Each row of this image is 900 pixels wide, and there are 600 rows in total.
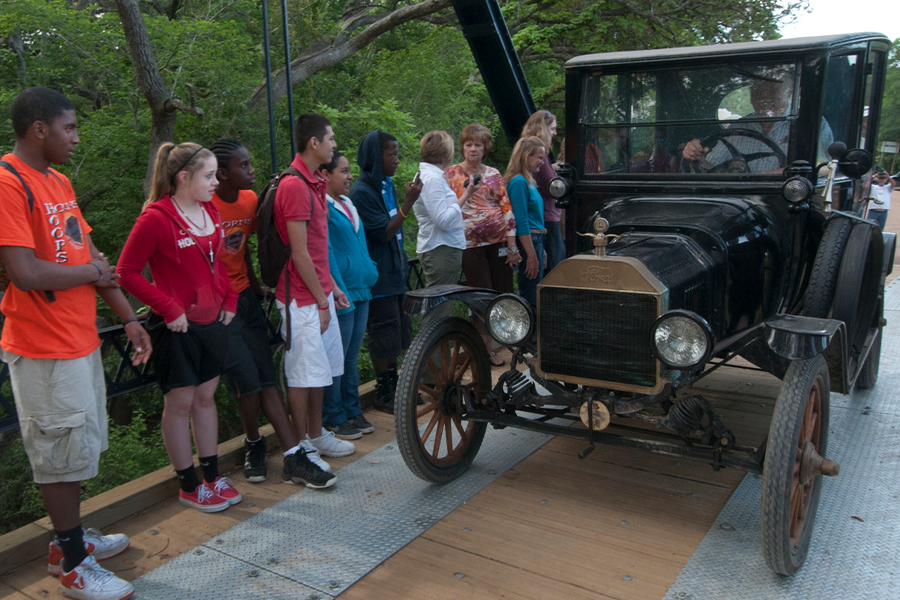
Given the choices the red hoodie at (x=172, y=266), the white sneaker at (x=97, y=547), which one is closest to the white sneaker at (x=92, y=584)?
the white sneaker at (x=97, y=547)

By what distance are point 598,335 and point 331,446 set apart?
5.60ft

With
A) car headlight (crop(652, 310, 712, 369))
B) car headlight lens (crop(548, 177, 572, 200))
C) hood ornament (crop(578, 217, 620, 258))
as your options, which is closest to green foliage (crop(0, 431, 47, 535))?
car headlight lens (crop(548, 177, 572, 200))

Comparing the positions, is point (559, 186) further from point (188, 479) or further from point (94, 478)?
point (94, 478)

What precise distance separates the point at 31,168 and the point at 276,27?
10765mm

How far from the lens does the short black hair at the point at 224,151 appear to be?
11.7ft

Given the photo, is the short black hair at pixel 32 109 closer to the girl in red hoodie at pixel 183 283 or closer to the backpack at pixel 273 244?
the girl in red hoodie at pixel 183 283

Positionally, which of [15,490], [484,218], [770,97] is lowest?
[15,490]

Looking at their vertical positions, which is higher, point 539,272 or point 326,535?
point 539,272

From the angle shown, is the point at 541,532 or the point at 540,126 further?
the point at 540,126

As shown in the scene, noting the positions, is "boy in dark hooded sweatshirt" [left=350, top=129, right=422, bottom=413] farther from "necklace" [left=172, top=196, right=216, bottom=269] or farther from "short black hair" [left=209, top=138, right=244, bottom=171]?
"necklace" [left=172, top=196, right=216, bottom=269]

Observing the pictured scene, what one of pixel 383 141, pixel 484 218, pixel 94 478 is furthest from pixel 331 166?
pixel 94 478

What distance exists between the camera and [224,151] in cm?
356

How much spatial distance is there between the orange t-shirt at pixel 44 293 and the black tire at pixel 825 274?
11.0 ft

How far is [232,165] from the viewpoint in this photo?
141 inches
